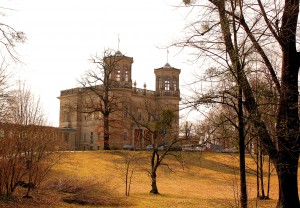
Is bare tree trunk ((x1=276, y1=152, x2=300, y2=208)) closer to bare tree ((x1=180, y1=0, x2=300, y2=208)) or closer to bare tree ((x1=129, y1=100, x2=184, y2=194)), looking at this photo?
bare tree ((x1=180, y1=0, x2=300, y2=208))

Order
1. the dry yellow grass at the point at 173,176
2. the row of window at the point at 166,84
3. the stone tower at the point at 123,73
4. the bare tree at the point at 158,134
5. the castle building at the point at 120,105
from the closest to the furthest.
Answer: the bare tree at the point at 158,134
the dry yellow grass at the point at 173,176
the castle building at the point at 120,105
the stone tower at the point at 123,73
the row of window at the point at 166,84

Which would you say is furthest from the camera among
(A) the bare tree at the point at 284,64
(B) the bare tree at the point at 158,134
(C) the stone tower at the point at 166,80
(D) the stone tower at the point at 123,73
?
(C) the stone tower at the point at 166,80

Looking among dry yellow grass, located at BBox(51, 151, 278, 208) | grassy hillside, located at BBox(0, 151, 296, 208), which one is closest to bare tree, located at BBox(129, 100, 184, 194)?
grassy hillside, located at BBox(0, 151, 296, 208)

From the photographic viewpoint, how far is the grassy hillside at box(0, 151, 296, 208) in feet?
A: 54.3

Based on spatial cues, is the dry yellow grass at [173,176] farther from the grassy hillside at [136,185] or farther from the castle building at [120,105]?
the castle building at [120,105]

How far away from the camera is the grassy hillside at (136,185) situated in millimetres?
16547

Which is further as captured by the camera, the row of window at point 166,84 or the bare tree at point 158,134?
the row of window at point 166,84

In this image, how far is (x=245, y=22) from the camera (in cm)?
1162

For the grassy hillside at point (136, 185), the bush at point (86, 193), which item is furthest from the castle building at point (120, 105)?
the bush at point (86, 193)

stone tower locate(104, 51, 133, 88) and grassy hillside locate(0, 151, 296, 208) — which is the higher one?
stone tower locate(104, 51, 133, 88)

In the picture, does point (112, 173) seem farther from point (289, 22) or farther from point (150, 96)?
point (150, 96)

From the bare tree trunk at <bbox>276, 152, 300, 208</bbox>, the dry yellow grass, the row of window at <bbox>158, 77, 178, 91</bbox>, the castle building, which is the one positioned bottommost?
the dry yellow grass

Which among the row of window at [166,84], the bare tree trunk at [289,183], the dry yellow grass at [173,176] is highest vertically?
the row of window at [166,84]

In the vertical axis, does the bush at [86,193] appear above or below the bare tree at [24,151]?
below
